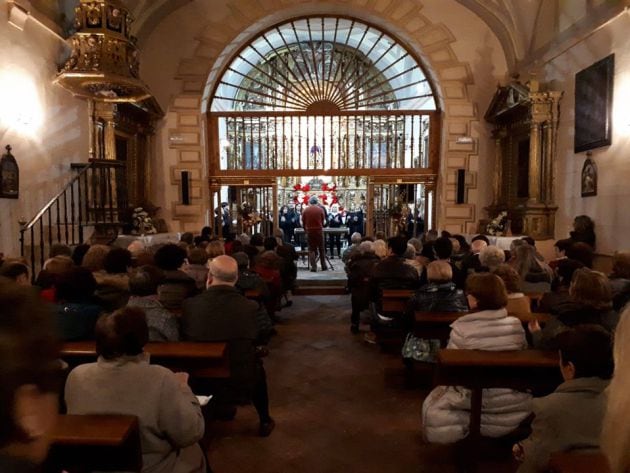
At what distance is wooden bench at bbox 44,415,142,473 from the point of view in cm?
171

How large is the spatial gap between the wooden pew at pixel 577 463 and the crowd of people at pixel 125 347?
1.28 meters

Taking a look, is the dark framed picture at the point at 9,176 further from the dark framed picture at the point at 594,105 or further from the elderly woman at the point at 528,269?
the dark framed picture at the point at 594,105

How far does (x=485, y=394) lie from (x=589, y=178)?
5.79 metres

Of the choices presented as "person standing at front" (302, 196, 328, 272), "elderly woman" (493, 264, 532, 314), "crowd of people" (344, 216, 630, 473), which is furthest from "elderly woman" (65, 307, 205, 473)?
"person standing at front" (302, 196, 328, 272)

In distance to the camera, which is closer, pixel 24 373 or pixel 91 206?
pixel 24 373

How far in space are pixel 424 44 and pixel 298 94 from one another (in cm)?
307

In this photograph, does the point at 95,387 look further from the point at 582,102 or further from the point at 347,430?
the point at 582,102

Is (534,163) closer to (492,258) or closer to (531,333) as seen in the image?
(492,258)

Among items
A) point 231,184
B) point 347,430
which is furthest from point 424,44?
point 347,430

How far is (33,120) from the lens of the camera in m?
6.86

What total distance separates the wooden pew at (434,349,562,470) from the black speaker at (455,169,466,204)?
853 centimetres

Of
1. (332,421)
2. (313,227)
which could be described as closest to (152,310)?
(332,421)

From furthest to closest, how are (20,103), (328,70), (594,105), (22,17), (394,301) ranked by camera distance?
1. (328,70)
2. (594,105)
3. (20,103)
4. (22,17)
5. (394,301)

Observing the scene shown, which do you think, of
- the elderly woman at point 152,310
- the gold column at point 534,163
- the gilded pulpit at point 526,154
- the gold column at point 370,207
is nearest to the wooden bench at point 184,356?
the elderly woman at point 152,310
